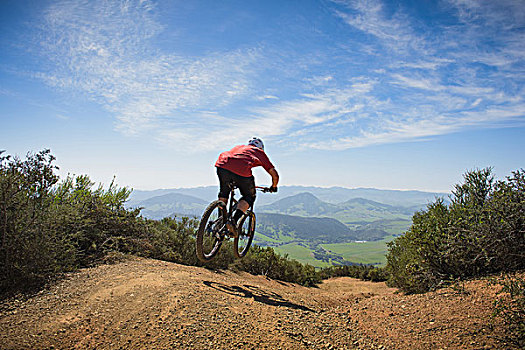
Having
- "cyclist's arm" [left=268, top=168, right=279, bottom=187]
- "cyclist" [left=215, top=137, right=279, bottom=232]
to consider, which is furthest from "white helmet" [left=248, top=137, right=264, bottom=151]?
"cyclist's arm" [left=268, top=168, right=279, bottom=187]

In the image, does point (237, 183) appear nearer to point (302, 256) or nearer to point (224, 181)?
point (224, 181)

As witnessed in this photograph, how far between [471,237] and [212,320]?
5.37 m

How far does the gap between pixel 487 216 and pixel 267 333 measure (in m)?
5.37

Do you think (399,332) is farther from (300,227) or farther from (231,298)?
(300,227)

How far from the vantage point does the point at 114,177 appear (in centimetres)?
924

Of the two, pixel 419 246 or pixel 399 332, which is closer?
pixel 399 332

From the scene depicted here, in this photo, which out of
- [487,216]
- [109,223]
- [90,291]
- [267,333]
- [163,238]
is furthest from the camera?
[163,238]

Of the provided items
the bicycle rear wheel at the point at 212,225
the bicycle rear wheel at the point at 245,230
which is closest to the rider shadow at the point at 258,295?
the bicycle rear wheel at the point at 212,225

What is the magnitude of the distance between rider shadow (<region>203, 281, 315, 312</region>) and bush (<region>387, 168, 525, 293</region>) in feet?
10.3

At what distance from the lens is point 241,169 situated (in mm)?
6141

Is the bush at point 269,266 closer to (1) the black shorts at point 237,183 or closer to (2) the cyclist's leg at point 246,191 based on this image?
(2) the cyclist's leg at point 246,191

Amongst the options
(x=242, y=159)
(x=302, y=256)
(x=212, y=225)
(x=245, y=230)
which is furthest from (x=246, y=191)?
(x=302, y=256)

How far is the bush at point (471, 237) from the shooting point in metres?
5.66

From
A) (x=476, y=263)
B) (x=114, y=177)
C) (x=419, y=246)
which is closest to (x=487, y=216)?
(x=476, y=263)
